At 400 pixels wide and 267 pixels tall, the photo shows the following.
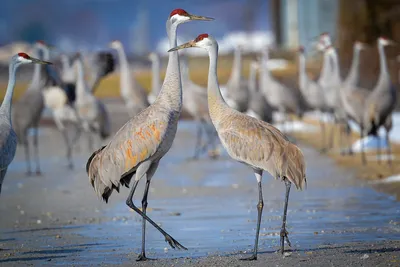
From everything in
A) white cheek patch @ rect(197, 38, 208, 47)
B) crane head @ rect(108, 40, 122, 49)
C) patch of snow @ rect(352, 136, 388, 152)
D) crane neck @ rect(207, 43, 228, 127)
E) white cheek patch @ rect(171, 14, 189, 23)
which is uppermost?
white cheek patch @ rect(171, 14, 189, 23)

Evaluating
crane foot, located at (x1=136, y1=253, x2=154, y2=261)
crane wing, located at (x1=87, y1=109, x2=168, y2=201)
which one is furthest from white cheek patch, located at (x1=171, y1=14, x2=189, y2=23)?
crane foot, located at (x1=136, y1=253, x2=154, y2=261)

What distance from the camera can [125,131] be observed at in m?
9.45

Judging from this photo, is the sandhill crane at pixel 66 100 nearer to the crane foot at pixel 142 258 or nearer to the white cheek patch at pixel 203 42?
the white cheek patch at pixel 203 42

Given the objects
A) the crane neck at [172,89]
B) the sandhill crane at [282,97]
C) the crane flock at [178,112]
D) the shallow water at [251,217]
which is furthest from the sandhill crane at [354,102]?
the crane neck at [172,89]

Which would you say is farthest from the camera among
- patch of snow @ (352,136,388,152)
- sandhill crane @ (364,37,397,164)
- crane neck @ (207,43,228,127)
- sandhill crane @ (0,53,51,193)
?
patch of snow @ (352,136,388,152)

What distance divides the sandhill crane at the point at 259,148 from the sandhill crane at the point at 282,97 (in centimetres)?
1155

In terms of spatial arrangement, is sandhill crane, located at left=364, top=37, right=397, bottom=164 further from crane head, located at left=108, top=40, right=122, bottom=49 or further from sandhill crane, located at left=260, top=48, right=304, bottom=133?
crane head, located at left=108, top=40, right=122, bottom=49

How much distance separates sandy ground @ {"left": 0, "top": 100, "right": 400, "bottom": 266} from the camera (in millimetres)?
8836

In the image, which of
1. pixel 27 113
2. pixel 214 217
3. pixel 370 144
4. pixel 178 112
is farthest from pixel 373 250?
pixel 370 144

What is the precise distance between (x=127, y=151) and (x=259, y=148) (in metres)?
1.09

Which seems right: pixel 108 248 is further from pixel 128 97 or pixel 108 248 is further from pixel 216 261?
pixel 128 97

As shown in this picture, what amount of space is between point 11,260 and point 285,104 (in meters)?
12.5

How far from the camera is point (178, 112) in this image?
9.54 metres

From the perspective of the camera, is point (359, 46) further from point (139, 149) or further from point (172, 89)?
point (139, 149)
